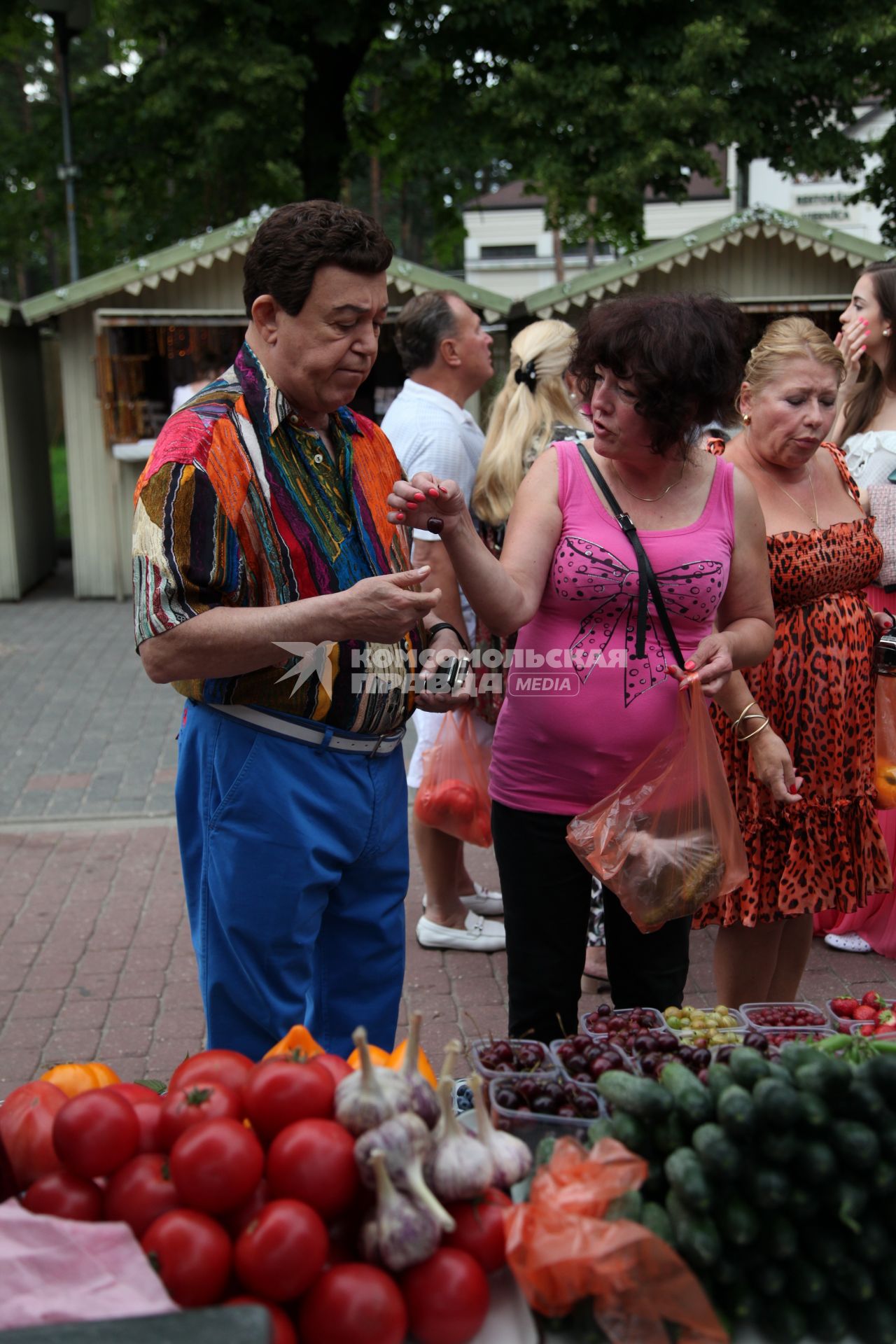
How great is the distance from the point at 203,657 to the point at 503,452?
2060 mm

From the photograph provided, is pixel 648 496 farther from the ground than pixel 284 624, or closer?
farther from the ground

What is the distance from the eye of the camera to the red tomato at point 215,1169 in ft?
4.50

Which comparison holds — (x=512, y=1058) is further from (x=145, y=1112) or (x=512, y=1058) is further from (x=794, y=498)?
(x=794, y=498)

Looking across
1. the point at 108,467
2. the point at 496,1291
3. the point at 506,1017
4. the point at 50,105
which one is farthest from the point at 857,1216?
the point at 50,105

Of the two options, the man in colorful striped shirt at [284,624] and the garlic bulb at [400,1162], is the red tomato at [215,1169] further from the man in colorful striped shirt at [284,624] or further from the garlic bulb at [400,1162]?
the man in colorful striped shirt at [284,624]

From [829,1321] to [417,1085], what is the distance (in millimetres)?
573

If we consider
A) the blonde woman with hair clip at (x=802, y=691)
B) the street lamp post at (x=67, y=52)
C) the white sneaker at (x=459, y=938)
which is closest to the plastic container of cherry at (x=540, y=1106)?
the blonde woman with hair clip at (x=802, y=691)

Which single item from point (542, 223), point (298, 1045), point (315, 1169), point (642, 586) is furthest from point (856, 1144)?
point (542, 223)

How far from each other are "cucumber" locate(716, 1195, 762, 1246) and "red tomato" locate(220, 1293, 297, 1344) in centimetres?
53

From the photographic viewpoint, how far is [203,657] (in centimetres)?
193

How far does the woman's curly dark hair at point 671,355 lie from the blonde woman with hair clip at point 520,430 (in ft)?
4.35

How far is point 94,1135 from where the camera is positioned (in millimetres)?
1436

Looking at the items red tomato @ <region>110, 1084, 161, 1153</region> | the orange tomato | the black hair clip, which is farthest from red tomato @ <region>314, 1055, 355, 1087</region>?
the black hair clip

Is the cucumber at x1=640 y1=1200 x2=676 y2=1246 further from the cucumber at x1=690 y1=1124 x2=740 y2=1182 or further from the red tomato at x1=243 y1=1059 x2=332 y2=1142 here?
the red tomato at x1=243 y1=1059 x2=332 y2=1142
